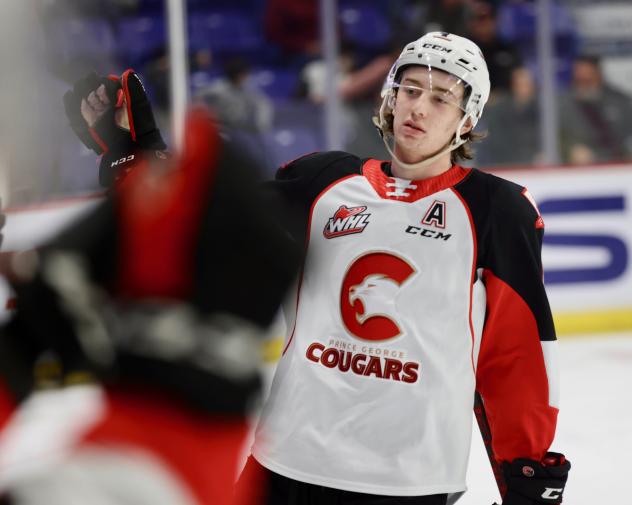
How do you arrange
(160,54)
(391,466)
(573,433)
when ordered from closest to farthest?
(391,466) → (573,433) → (160,54)

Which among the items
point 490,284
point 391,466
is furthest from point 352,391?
point 490,284

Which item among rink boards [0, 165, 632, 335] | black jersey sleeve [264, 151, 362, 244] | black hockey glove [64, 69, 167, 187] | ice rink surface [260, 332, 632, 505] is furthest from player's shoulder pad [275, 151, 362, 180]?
rink boards [0, 165, 632, 335]

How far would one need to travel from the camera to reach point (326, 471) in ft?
4.39

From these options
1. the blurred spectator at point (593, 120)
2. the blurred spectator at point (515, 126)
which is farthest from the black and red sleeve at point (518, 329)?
the blurred spectator at point (593, 120)

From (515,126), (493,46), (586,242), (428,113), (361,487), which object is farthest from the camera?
(493,46)

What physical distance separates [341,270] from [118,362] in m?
0.90

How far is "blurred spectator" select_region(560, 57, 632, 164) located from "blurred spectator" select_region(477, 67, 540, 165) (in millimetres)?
156

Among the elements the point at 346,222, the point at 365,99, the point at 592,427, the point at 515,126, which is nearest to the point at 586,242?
the point at 515,126

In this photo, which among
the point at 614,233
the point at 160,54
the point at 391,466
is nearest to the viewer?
the point at 391,466

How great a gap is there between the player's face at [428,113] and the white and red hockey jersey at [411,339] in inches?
2.0

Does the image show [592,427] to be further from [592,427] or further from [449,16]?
[449,16]

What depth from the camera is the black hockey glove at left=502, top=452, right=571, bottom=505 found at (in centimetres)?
139

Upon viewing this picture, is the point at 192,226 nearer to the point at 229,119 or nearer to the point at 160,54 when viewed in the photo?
the point at 229,119

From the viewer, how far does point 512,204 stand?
140 centimetres
